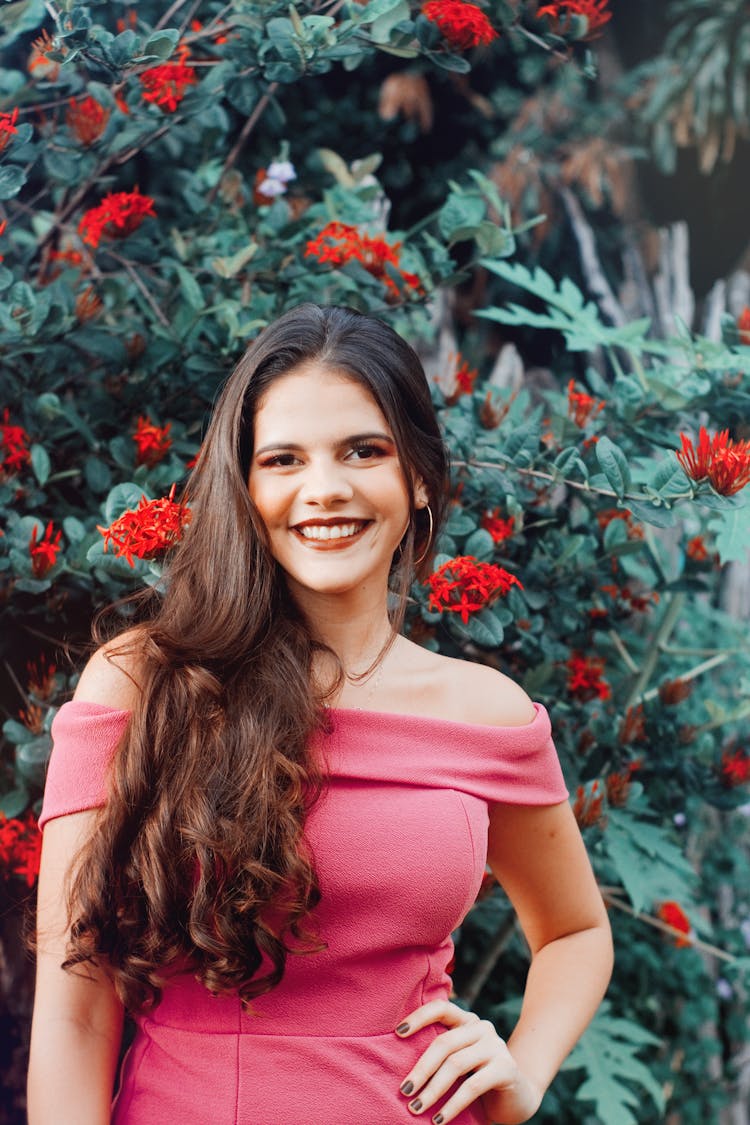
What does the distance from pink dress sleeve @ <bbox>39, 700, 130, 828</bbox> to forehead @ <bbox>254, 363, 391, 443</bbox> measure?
413mm

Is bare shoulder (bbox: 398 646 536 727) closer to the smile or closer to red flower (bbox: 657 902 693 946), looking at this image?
the smile

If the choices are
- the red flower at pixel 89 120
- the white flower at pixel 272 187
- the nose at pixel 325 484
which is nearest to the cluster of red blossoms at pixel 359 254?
the white flower at pixel 272 187

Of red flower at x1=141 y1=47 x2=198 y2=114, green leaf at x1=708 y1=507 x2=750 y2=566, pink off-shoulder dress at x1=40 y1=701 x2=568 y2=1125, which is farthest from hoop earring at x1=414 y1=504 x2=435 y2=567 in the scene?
red flower at x1=141 y1=47 x2=198 y2=114

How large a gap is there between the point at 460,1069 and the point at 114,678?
0.66m

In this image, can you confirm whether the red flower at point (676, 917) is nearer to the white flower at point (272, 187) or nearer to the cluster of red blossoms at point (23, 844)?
the cluster of red blossoms at point (23, 844)

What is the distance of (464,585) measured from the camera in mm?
1787

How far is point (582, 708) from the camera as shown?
2.27 meters

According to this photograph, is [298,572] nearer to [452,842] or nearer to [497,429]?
[452,842]

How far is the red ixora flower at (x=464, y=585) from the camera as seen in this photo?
5.82 ft

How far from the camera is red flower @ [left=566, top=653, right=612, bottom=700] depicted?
2227 millimetres

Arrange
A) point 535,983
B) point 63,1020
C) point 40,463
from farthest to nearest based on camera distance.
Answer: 1. point 40,463
2. point 535,983
3. point 63,1020

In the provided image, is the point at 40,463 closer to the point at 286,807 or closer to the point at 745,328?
the point at 286,807

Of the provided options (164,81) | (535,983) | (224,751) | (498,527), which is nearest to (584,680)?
(498,527)

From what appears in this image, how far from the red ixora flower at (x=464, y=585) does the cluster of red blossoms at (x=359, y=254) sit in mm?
652
